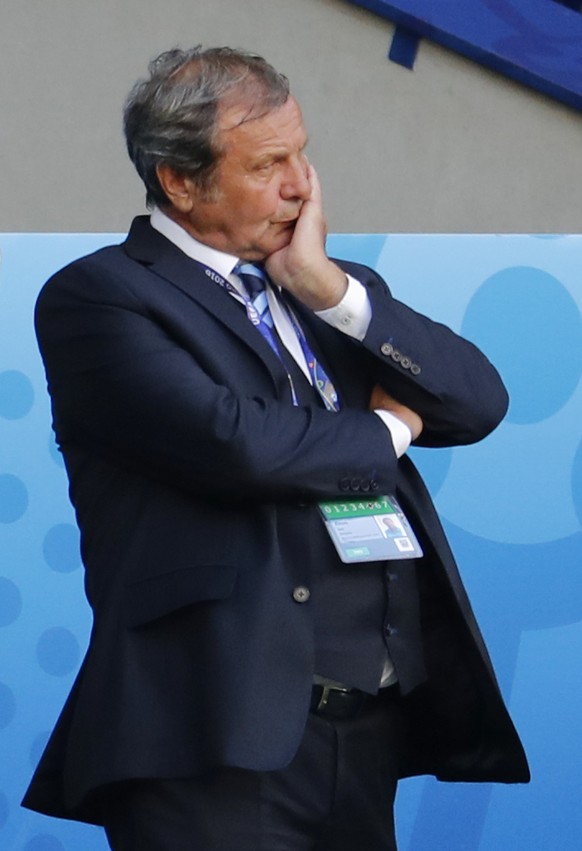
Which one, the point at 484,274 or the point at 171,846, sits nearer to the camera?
the point at 171,846

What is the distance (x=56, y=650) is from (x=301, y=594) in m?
1.31

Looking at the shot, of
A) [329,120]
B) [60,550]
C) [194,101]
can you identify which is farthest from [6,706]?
[329,120]

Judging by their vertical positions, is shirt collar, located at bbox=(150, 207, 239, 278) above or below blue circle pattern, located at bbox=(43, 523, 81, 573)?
above

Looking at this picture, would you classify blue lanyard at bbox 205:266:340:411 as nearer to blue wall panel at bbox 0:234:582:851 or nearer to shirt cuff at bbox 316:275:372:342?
shirt cuff at bbox 316:275:372:342

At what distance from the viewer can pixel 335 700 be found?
1951mm

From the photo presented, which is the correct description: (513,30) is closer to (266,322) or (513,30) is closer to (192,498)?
(266,322)

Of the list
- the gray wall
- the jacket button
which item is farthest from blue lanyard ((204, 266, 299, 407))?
the gray wall

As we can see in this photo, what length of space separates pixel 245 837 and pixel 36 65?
124 inches

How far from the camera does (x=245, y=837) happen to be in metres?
1.87

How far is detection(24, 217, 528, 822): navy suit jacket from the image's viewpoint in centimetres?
183

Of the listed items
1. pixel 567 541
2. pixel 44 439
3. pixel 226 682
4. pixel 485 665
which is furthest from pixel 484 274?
pixel 226 682

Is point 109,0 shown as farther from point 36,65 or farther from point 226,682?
point 226,682

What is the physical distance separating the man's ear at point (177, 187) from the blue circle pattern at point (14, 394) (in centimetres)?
115

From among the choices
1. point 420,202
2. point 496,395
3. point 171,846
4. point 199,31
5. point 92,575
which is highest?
point 199,31
